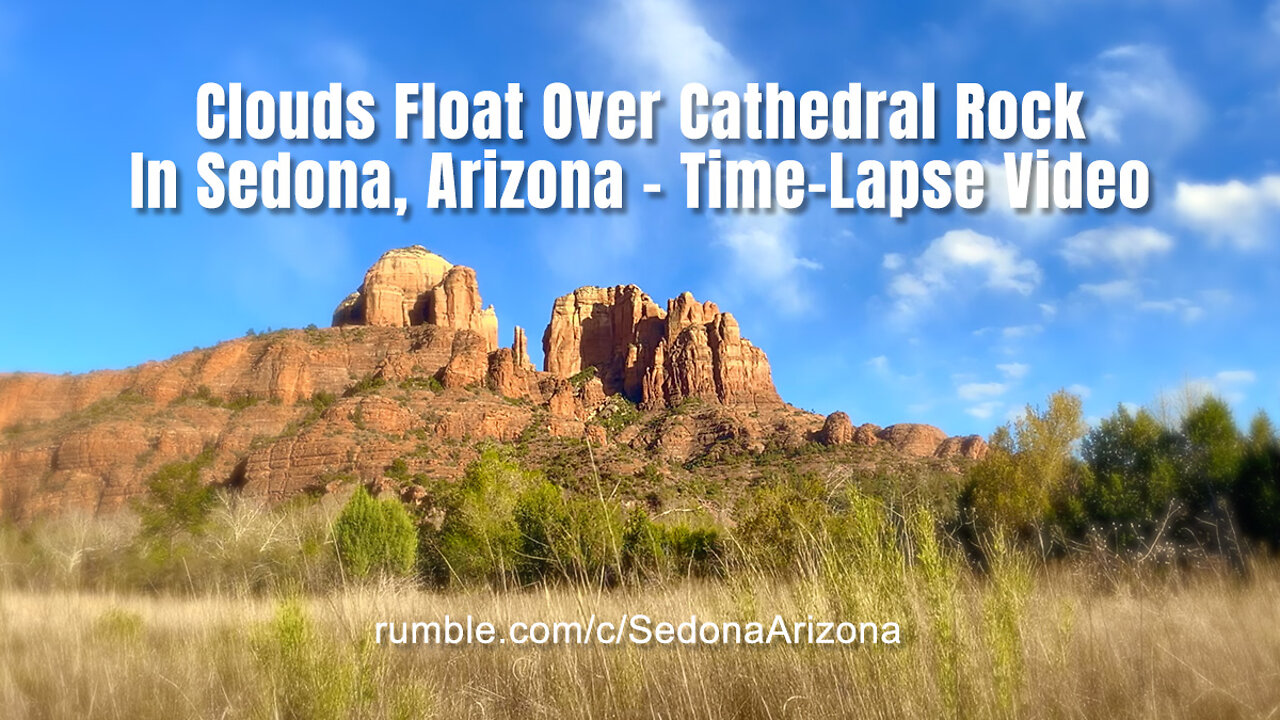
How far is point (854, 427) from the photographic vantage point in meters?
76.8

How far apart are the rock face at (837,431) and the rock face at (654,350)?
17640 millimetres

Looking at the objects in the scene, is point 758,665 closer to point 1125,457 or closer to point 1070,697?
point 1070,697

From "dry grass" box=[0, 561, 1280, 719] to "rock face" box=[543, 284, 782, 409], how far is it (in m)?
89.8

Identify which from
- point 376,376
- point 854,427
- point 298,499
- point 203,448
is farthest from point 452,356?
point 854,427

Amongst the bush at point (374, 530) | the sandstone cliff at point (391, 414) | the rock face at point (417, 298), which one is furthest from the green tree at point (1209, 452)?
the rock face at point (417, 298)

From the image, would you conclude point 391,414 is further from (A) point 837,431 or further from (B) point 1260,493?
(B) point 1260,493

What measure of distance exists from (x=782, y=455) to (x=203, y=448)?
4874cm

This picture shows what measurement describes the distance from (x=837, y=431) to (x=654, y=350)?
39.8m

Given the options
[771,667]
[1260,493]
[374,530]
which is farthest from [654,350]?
[771,667]

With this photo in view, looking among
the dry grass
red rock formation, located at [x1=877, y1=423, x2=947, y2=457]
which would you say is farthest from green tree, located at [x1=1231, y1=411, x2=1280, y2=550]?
red rock formation, located at [x1=877, y1=423, x2=947, y2=457]

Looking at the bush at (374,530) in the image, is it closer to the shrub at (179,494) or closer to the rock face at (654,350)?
the shrub at (179,494)

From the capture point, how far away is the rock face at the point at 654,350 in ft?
332

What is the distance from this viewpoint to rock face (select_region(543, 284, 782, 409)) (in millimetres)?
101125

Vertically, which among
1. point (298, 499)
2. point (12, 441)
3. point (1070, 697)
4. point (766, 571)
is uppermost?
point (766, 571)
